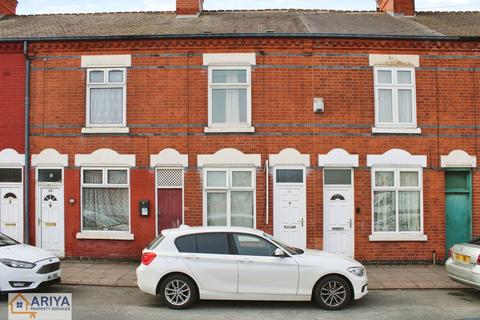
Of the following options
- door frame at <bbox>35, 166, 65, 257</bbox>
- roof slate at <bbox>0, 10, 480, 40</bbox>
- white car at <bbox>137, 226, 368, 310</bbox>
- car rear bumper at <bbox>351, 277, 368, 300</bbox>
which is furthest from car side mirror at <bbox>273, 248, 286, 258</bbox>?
door frame at <bbox>35, 166, 65, 257</bbox>

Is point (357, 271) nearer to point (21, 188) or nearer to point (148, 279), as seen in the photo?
point (148, 279)

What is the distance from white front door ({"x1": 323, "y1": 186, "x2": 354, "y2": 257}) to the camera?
42.1 feet

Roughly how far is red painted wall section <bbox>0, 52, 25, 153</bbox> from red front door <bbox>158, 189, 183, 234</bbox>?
421 cm

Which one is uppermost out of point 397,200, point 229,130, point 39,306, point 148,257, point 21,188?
point 229,130

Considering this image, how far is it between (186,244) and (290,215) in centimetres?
466

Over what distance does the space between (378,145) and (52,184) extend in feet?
29.7

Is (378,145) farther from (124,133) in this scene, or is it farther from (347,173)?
(124,133)

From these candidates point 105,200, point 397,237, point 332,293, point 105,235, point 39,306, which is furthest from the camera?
point 105,200

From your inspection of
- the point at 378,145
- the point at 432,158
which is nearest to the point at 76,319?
the point at 378,145

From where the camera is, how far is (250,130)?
12.9 meters

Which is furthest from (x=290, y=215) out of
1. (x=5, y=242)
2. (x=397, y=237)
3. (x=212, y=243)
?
(x=5, y=242)

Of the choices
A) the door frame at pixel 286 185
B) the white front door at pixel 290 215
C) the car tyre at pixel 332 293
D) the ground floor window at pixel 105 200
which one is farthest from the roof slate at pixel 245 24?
the car tyre at pixel 332 293

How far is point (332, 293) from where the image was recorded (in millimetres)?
8609

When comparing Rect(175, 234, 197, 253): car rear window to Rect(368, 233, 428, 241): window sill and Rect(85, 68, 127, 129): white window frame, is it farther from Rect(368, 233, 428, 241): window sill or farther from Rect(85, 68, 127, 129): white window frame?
Rect(368, 233, 428, 241): window sill
